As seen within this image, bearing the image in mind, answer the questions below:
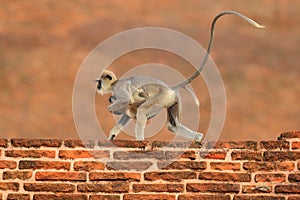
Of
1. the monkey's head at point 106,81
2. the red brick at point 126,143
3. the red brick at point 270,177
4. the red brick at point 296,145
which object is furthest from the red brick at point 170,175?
the monkey's head at point 106,81

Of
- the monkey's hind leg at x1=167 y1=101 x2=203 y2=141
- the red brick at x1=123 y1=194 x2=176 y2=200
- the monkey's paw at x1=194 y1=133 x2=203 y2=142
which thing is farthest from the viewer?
the monkey's hind leg at x1=167 y1=101 x2=203 y2=141

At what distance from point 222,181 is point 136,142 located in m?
0.78

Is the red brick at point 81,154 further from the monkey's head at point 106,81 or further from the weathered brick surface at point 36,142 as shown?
the monkey's head at point 106,81

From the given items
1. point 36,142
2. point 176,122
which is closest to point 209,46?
point 176,122

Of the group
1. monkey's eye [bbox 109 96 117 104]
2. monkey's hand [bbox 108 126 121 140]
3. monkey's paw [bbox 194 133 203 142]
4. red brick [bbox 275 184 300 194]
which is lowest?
red brick [bbox 275 184 300 194]

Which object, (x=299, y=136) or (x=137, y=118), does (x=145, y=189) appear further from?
(x=299, y=136)

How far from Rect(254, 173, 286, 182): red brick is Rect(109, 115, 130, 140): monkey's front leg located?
1378mm

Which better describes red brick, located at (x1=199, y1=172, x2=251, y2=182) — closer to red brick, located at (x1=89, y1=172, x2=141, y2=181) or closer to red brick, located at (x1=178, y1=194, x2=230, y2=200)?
red brick, located at (x1=178, y1=194, x2=230, y2=200)

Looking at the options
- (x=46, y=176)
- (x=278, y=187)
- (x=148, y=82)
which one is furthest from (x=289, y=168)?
(x=46, y=176)

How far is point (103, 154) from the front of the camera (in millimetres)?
6113

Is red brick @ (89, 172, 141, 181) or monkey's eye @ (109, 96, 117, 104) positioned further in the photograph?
monkey's eye @ (109, 96, 117, 104)

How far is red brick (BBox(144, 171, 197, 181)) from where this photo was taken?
20.0 ft

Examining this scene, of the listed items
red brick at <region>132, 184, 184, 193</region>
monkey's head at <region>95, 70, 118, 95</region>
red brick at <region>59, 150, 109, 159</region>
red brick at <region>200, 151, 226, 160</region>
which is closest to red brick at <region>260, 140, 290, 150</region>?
red brick at <region>200, 151, 226, 160</region>

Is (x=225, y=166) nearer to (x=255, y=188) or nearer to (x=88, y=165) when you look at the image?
(x=255, y=188)
